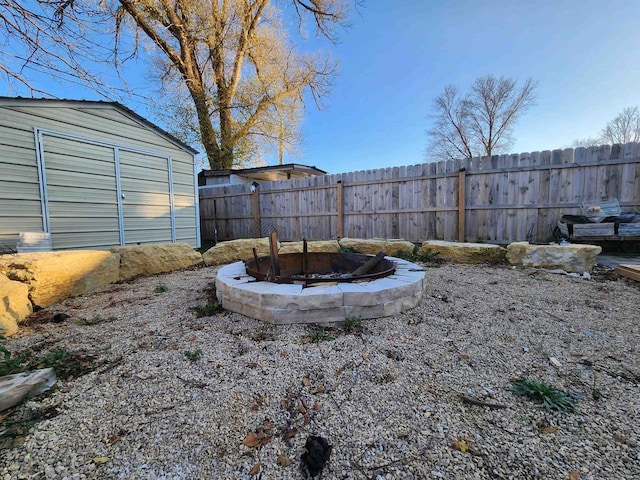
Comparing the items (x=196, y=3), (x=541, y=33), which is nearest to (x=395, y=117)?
(x=541, y=33)

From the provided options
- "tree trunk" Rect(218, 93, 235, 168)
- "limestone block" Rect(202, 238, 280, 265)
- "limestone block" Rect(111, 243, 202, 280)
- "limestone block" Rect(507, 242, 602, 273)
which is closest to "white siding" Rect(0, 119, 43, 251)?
"limestone block" Rect(111, 243, 202, 280)

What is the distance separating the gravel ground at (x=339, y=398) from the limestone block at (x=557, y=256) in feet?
4.37

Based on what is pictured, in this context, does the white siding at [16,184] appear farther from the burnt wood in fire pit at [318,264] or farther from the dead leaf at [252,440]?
the dead leaf at [252,440]

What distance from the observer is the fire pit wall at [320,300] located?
2.12 m

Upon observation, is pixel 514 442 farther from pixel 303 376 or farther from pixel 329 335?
pixel 329 335

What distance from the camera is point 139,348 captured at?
185 centimetres

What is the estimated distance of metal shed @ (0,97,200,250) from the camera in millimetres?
4527

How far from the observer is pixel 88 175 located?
5410mm

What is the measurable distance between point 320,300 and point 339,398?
2.74 ft

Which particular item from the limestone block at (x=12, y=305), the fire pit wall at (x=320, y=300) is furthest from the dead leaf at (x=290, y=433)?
the limestone block at (x=12, y=305)

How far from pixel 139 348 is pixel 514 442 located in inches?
85.5

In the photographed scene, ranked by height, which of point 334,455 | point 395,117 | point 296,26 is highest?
point 296,26

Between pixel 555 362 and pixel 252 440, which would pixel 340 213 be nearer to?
pixel 555 362

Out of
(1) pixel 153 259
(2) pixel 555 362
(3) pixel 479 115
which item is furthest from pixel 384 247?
(3) pixel 479 115
